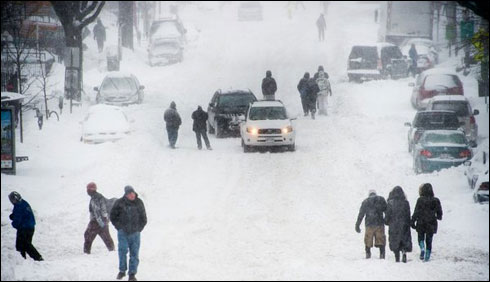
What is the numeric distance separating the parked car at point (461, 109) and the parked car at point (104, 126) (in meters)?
10.5

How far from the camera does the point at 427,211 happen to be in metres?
17.0

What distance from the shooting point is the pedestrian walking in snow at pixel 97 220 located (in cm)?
1792

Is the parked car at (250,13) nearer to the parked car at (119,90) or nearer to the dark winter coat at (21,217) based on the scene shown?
the parked car at (119,90)

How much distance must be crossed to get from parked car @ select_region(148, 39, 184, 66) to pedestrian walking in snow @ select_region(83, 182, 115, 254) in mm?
33137

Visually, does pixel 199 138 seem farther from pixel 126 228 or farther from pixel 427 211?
pixel 126 228

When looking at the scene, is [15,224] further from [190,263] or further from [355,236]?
[355,236]

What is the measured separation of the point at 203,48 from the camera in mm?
59406

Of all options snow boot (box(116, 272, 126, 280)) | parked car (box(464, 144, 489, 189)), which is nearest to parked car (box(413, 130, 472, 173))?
parked car (box(464, 144, 489, 189))

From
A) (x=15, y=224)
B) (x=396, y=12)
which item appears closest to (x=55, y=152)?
(x=15, y=224)

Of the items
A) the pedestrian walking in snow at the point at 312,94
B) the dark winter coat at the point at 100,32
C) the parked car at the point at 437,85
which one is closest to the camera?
the pedestrian walking in snow at the point at 312,94

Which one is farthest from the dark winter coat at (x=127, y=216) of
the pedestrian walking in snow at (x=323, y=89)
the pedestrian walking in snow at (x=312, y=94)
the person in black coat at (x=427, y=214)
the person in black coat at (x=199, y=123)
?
the pedestrian walking in snow at (x=323, y=89)

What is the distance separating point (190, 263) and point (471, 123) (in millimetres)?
15841

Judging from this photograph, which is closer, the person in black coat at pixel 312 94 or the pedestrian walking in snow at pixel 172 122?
the pedestrian walking in snow at pixel 172 122

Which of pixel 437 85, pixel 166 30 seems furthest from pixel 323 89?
pixel 166 30
